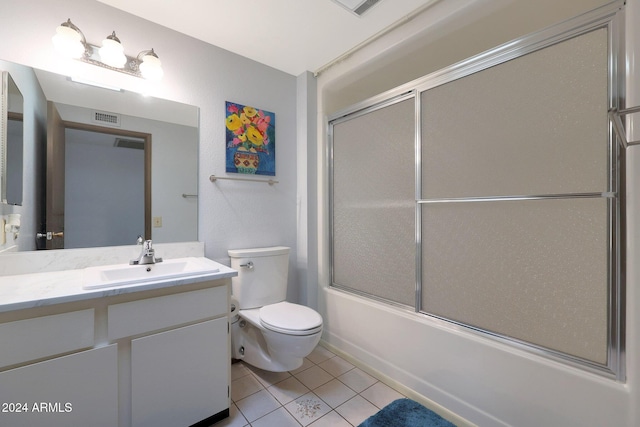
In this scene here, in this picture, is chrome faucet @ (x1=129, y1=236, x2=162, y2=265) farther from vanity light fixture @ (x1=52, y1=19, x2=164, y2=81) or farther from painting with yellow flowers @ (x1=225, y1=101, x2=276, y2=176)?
vanity light fixture @ (x1=52, y1=19, x2=164, y2=81)

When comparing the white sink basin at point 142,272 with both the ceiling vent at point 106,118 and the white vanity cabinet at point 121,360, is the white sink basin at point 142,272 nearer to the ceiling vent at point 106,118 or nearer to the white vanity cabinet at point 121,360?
the white vanity cabinet at point 121,360

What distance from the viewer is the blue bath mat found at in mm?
1432

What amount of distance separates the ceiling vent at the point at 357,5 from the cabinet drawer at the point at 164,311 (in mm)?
1734

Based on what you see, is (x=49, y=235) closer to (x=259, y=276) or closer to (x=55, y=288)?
(x=55, y=288)

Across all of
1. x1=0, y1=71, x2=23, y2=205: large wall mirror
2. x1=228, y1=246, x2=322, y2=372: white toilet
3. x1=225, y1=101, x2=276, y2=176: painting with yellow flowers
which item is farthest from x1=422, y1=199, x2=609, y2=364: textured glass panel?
x1=0, y1=71, x2=23, y2=205: large wall mirror

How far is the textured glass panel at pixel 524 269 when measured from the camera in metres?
1.12

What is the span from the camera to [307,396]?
1684 millimetres

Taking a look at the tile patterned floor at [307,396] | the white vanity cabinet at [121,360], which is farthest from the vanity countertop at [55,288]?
the tile patterned floor at [307,396]

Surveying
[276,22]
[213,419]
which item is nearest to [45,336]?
[213,419]

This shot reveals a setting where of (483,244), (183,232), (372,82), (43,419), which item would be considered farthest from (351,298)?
(372,82)

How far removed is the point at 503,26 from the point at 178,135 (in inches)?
87.7

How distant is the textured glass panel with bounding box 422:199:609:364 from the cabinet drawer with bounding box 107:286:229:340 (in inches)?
48.2

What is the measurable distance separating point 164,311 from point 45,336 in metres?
0.38

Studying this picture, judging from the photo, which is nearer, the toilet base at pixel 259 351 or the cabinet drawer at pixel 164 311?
the cabinet drawer at pixel 164 311
